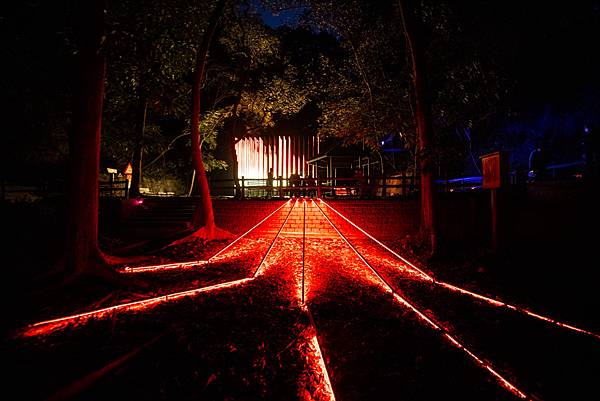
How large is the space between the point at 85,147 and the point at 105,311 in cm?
300

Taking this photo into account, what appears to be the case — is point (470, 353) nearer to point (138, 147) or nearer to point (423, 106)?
point (423, 106)

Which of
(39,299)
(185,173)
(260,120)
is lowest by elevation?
(39,299)

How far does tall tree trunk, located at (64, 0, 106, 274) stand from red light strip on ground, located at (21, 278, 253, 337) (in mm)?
1255

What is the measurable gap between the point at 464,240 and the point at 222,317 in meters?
9.33

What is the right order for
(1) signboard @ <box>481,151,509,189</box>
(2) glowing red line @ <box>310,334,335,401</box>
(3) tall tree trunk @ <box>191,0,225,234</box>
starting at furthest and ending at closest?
(3) tall tree trunk @ <box>191,0,225,234</box> → (1) signboard @ <box>481,151,509,189</box> → (2) glowing red line @ <box>310,334,335,401</box>

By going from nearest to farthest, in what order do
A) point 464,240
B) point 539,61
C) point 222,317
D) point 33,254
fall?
point 222,317, point 33,254, point 464,240, point 539,61

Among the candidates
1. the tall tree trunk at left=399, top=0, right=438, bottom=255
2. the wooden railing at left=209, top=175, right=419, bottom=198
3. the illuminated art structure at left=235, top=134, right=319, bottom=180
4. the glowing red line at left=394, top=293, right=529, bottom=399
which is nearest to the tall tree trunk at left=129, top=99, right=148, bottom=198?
the wooden railing at left=209, top=175, right=419, bottom=198

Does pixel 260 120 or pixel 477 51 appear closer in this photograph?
pixel 477 51

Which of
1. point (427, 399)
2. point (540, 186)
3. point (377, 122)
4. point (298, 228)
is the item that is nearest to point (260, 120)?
point (377, 122)

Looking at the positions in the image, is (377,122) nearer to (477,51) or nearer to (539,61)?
(477,51)

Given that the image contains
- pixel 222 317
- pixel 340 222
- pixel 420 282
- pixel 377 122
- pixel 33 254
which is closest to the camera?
pixel 222 317

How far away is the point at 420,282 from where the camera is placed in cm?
655

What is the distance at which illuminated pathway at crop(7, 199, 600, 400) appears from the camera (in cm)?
298

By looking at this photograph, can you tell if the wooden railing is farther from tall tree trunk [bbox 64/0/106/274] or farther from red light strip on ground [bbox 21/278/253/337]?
red light strip on ground [bbox 21/278/253/337]
